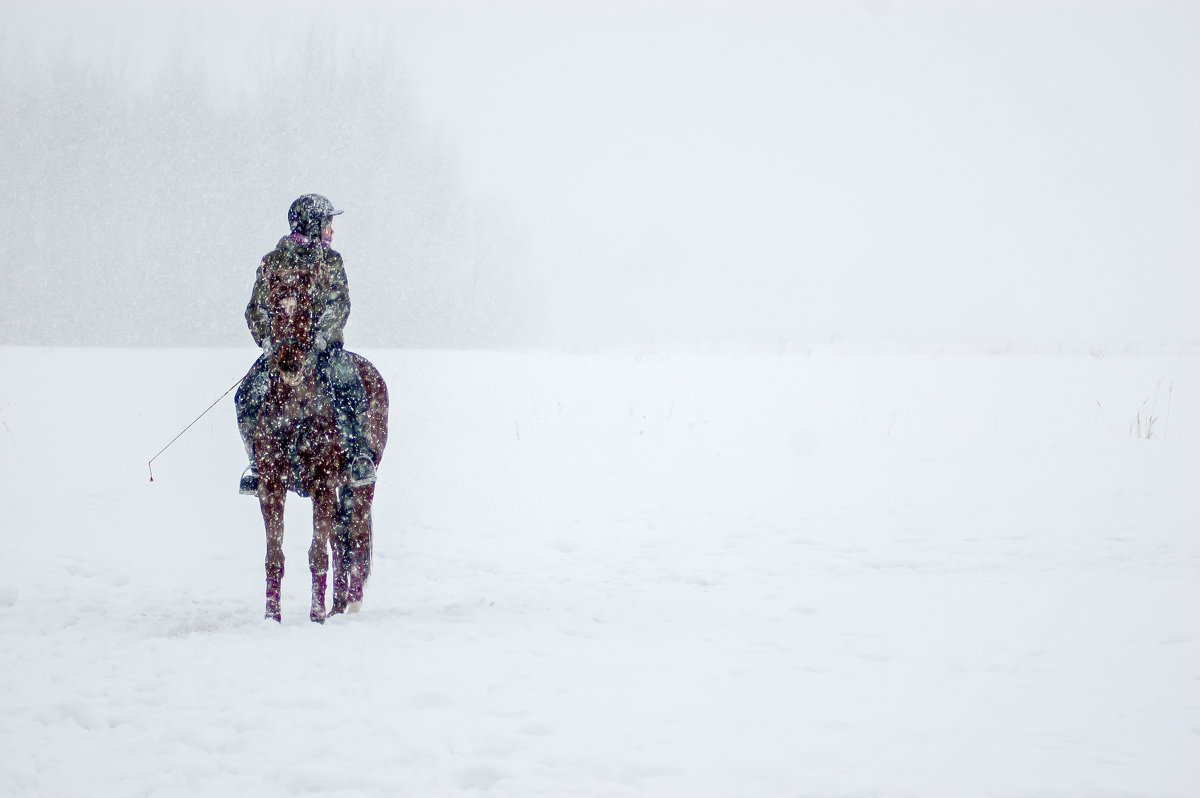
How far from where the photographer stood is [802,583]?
253 inches

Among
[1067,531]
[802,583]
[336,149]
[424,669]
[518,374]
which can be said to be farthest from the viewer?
[336,149]

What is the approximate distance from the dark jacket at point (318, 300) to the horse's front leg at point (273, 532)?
891mm

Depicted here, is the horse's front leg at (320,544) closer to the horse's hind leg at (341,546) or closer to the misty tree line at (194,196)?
the horse's hind leg at (341,546)

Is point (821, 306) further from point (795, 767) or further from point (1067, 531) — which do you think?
point (795, 767)

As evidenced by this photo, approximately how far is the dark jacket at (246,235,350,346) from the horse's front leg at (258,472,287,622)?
2.92 ft

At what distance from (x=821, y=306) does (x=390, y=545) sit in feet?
→ 190

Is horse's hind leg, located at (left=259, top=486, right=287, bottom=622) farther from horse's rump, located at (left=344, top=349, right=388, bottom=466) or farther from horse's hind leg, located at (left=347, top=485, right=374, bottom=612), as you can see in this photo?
horse's rump, located at (left=344, top=349, right=388, bottom=466)

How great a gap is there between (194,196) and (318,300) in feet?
89.0

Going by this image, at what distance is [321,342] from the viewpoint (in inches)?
206

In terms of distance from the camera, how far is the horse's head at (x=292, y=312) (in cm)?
514

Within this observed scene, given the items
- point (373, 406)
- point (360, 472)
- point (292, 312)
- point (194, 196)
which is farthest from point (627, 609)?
point (194, 196)

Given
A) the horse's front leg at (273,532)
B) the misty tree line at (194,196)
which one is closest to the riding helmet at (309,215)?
the horse's front leg at (273,532)

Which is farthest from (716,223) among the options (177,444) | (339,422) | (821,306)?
(339,422)

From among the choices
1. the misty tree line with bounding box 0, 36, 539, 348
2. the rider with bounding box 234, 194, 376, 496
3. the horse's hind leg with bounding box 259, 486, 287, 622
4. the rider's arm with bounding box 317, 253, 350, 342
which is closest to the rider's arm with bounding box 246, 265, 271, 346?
the rider with bounding box 234, 194, 376, 496
